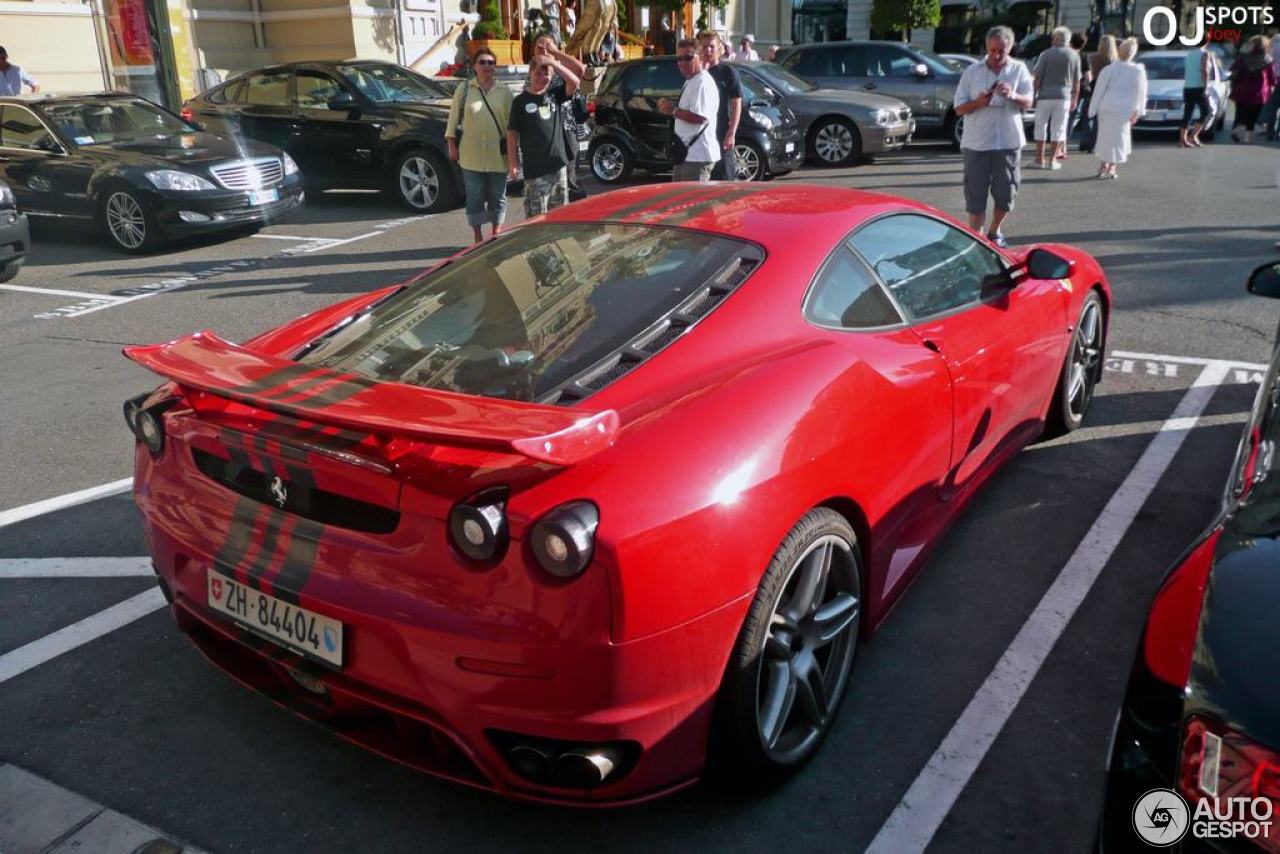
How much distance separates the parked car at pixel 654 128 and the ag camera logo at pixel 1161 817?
38.5 feet

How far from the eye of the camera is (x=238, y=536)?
8.60 ft

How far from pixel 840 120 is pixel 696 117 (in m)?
6.48

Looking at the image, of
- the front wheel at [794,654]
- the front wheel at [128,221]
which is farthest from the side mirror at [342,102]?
the front wheel at [794,654]

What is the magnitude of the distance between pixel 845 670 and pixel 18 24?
18216 millimetres

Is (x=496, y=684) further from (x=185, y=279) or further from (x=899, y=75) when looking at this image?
(x=899, y=75)

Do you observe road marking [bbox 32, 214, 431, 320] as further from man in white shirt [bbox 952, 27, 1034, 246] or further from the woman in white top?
the woman in white top

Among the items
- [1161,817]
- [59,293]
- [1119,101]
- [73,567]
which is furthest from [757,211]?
[1119,101]

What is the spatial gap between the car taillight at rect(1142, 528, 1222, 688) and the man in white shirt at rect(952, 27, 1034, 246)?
658cm

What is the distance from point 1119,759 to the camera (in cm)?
192

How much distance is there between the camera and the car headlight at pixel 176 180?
33.4 feet

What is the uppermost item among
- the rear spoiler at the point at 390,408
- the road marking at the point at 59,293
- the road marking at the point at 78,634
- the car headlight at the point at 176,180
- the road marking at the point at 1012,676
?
the rear spoiler at the point at 390,408

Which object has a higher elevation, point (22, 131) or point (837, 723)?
point (22, 131)

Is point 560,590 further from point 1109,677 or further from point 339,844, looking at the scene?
point 1109,677

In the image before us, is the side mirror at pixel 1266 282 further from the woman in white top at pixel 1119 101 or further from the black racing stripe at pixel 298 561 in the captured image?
the woman in white top at pixel 1119 101
